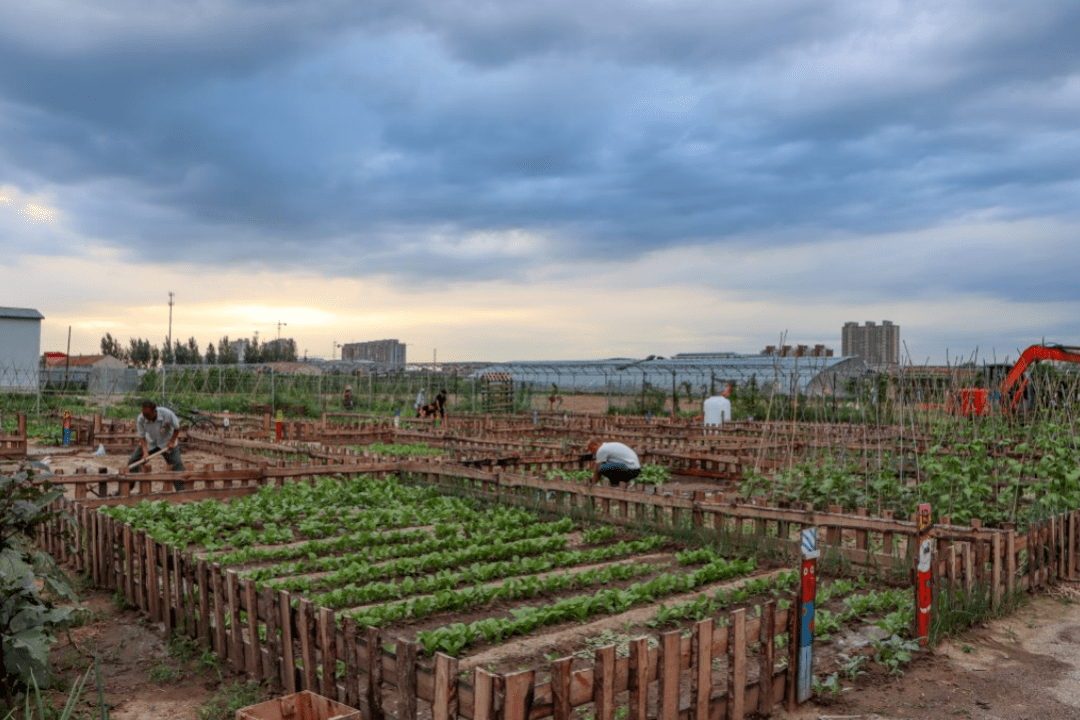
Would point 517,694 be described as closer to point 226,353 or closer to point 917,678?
point 917,678

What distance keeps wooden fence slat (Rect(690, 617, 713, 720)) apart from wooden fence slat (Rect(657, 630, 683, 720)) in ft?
0.57

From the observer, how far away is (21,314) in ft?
188

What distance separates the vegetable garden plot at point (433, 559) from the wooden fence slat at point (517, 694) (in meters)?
1.98

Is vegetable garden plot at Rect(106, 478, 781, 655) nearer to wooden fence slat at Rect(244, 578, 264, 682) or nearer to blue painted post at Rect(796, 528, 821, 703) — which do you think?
wooden fence slat at Rect(244, 578, 264, 682)

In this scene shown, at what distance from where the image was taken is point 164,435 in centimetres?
1355

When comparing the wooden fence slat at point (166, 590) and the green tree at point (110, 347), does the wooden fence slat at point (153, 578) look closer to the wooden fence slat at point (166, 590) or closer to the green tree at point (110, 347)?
the wooden fence slat at point (166, 590)

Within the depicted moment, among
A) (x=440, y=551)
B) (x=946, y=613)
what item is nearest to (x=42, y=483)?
(x=440, y=551)

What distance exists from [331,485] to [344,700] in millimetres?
7860

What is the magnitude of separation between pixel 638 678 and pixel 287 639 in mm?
2175

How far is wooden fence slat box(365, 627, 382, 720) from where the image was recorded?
4422 millimetres

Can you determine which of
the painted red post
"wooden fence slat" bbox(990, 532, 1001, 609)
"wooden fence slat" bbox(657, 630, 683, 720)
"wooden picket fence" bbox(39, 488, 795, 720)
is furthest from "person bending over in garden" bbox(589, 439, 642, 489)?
"wooden fence slat" bbox(657, 630, 683, 720)

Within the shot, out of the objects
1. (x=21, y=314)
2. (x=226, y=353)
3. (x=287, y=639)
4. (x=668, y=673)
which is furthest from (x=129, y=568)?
(x=226, y=353)

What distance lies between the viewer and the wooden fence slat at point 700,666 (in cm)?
448

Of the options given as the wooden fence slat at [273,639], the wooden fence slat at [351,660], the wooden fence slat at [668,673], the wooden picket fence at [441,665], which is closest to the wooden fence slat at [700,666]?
the wooden picket fence at [441,665]
